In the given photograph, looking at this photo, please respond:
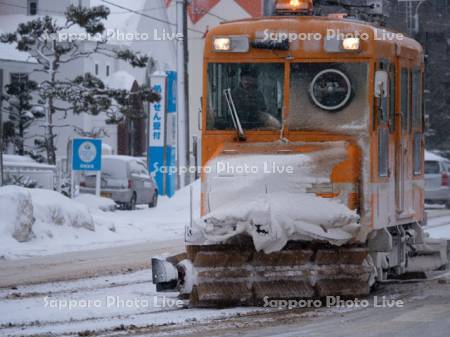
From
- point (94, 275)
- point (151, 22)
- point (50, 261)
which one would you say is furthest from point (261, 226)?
point (151, 22)

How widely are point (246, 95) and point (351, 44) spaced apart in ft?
4.47

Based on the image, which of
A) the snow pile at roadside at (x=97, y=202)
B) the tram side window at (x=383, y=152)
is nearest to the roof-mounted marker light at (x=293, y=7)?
the tram side window at (x=383, y=152)

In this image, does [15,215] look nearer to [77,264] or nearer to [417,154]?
[77,264]

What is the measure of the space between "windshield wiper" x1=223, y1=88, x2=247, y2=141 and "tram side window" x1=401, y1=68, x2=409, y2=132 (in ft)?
7.62

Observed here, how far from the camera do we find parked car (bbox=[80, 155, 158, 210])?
37.3 m

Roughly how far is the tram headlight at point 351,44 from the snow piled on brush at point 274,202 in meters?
1.17

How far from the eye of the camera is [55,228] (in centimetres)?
2361

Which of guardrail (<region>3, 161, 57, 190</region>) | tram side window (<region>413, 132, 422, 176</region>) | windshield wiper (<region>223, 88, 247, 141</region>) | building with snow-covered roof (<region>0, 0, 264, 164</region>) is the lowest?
guardrail (<region>3, 161, 57, 190</region>)

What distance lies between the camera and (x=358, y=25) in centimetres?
1345

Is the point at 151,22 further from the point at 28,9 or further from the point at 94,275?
the point at 94,275

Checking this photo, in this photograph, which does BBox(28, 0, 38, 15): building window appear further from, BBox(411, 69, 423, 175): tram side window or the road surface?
BBox(411, 69, 423, 175): tram side window

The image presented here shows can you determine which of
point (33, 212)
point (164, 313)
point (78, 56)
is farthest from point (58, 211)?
point (78, 56)

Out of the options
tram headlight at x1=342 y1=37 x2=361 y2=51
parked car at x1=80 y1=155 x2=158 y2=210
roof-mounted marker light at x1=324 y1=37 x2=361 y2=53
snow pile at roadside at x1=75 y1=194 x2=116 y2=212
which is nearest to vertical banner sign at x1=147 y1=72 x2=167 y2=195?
parked car at x1=80 y1=155 x2=158 y2=210

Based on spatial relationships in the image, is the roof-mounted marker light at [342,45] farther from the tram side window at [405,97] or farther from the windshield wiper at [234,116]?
the tram side window at [405,97]
